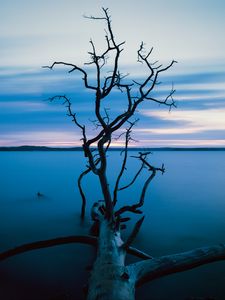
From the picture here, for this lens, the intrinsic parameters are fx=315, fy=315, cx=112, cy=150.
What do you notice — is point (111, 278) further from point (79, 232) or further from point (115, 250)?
point (79, 232)

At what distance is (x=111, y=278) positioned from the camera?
445 centimetres

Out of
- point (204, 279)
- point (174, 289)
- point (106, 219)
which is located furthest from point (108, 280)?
point (106, 219)

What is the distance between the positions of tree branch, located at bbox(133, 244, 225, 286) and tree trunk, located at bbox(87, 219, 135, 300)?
11.9 inches

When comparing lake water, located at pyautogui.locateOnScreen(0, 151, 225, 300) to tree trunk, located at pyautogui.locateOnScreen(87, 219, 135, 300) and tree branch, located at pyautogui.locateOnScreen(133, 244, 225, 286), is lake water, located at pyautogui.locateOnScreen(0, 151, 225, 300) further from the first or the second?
tree trunk, located at pyautogui.locateOnScreen(87, 219, 135, 300)

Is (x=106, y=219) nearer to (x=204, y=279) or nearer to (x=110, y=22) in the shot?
(x=204, y=279)

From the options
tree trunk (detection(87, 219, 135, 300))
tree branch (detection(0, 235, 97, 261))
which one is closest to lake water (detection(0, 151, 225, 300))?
tree branch (detection(0, 235, 97, 261))

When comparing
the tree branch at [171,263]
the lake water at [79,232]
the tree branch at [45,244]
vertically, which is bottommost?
the lake water at [79,232]

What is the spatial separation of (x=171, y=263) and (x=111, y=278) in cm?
142

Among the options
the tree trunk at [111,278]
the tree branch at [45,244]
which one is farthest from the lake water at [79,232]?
the tree trunk at [111,278]

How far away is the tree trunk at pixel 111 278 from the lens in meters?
4.06

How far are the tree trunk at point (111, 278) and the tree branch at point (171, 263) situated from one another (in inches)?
11.9

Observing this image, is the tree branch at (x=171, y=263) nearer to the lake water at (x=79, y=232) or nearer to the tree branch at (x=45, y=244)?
the lake water at (x=79, y=232)

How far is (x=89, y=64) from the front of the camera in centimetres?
752

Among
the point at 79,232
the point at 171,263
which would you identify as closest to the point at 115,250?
the point at 171,263
